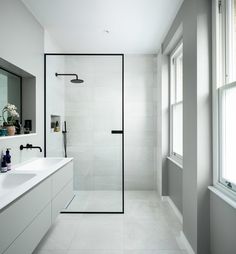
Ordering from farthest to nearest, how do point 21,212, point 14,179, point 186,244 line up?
point 186,244, point 14,179, point 21,212

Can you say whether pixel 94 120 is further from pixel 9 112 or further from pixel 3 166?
pixel 3 166

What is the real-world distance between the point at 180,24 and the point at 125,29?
2.74 ft

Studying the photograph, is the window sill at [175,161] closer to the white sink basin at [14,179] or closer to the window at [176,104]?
the window at [176,104]

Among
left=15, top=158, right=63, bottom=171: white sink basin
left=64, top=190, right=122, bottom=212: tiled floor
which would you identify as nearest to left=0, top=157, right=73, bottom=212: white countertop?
left=15, top=158, right=63, bottom=171: white sink basin

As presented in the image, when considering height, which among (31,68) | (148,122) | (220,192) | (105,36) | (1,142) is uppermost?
(105,36)

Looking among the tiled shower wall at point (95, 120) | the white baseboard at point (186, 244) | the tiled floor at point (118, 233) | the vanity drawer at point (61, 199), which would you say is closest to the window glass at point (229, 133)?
the white baseboard at point (186, 244)

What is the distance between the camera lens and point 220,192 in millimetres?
1738

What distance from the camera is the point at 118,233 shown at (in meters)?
2.49

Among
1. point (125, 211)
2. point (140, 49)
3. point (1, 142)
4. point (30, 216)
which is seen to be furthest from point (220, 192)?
point (140, 49)

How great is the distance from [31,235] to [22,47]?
6.57 feet

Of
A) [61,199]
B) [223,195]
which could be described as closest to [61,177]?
[61,199]

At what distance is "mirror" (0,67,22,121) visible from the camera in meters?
2.37

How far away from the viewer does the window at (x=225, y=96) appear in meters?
1.68

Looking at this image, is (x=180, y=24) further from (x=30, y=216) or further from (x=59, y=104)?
(x=30, y=216)
